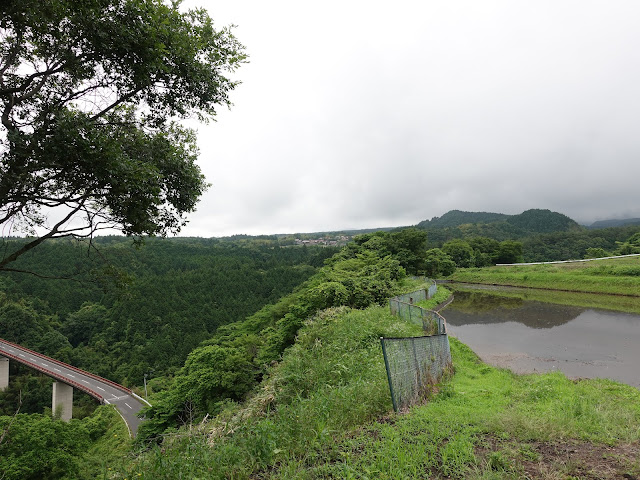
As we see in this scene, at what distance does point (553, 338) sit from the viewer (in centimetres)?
1348

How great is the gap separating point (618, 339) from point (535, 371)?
686 cm

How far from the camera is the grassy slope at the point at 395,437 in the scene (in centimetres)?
323

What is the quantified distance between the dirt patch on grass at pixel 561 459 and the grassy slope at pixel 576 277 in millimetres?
29136

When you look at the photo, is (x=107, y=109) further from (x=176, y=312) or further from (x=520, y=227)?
(x=520, y=227)

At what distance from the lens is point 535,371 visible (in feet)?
30.6

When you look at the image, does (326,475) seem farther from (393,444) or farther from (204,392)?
(204,392)

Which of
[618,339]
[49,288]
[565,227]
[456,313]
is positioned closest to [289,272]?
[49,288]

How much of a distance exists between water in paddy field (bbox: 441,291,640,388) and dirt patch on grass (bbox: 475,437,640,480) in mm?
6661

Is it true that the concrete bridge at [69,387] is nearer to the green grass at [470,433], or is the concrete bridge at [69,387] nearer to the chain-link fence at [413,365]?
the chain-link fence at [413,365]

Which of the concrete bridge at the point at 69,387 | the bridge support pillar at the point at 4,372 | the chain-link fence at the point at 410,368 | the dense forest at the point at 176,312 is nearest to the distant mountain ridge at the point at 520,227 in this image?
the dense forest at the point at 176,312

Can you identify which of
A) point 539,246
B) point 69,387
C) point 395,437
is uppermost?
point 539,246

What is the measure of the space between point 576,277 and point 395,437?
115ft

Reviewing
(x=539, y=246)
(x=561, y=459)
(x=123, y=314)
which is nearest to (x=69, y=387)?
(x=123, y=314)

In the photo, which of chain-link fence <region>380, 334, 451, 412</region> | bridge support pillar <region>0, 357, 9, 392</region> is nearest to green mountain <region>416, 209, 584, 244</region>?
bridge support pillar <region>0, 357, 9, 392</region>
